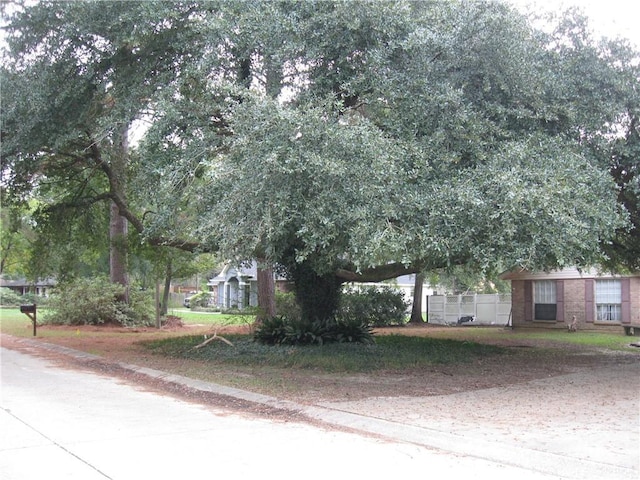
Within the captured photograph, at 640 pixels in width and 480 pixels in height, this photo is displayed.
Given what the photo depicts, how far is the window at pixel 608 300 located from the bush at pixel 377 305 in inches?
333

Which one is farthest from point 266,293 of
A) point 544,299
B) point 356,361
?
point 544,299

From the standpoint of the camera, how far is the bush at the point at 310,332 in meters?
15.5

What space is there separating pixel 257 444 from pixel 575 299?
21.7 m

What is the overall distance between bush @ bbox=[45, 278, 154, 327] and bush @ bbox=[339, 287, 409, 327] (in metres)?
9.47

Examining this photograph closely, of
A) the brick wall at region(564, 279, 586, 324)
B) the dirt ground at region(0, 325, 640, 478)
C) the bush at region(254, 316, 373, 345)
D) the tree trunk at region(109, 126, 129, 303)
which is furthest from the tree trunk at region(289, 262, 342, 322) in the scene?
the brick wall at region(564, 279, 586, 324)

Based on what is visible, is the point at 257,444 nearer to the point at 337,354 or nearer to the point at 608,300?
Answer: the point at 337,354

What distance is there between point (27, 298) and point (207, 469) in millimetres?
53741

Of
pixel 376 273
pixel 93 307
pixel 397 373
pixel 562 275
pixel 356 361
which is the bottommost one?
pixel 397 373

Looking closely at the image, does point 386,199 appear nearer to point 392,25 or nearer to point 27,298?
point 392,25

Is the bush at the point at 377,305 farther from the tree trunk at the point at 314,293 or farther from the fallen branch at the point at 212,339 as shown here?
the fallen branch at the point at 212,339

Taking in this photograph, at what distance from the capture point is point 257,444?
688cm

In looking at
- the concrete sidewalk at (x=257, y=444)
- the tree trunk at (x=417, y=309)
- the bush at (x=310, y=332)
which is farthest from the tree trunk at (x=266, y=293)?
the concrete sidewalk at (x=257, y=444)

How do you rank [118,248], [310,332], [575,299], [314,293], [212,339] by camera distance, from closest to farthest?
1. [310,332]
2. [212,339]
3. [314,293]
4. [118,248]
5. [575,299]

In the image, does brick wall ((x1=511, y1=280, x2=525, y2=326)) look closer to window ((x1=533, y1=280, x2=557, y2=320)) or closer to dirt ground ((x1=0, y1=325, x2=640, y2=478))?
window ((x1=533, y1=280, x2=557, y2=320))
